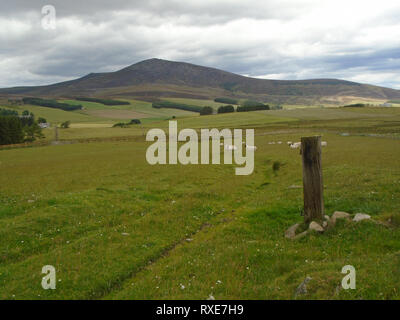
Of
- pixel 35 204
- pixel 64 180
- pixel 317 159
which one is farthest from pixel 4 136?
pixel 317 159

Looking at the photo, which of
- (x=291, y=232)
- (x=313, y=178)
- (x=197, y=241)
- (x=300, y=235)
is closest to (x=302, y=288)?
(x=300, y=235)


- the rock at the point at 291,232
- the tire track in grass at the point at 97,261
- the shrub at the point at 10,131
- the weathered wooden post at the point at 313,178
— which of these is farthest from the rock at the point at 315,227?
the shrub at the point at 10,131

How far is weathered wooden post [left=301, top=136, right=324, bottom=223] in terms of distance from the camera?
13.4 m

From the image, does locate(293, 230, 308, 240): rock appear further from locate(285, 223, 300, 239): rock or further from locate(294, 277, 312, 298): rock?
locate(294, 277, 312, 298): rock

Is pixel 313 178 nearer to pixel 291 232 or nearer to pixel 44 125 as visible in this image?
pixel 291 232

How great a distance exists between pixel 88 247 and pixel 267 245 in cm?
772

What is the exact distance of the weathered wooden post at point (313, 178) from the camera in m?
13.4

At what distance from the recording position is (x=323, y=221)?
44.5 ft

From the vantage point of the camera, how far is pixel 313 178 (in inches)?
532

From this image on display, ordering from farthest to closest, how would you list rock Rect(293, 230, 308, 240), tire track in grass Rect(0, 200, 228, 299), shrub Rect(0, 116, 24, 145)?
shrub Rect(0, 116, 24, 145)
rock Rect(293, 230, 308, 240)
tire track in grass Rect(0, 200, 228, 299)

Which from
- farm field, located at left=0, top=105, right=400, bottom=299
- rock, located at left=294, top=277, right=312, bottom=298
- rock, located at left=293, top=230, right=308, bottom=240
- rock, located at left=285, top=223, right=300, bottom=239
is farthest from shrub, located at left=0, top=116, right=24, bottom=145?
rock, located at left=294, top=277, right=312, bottom=298

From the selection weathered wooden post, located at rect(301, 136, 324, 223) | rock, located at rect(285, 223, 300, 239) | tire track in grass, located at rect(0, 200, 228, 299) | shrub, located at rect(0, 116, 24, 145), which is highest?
shrub, located at rect(0, 116, 24, 145)

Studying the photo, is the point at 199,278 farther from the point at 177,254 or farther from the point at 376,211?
the point at 376,211
